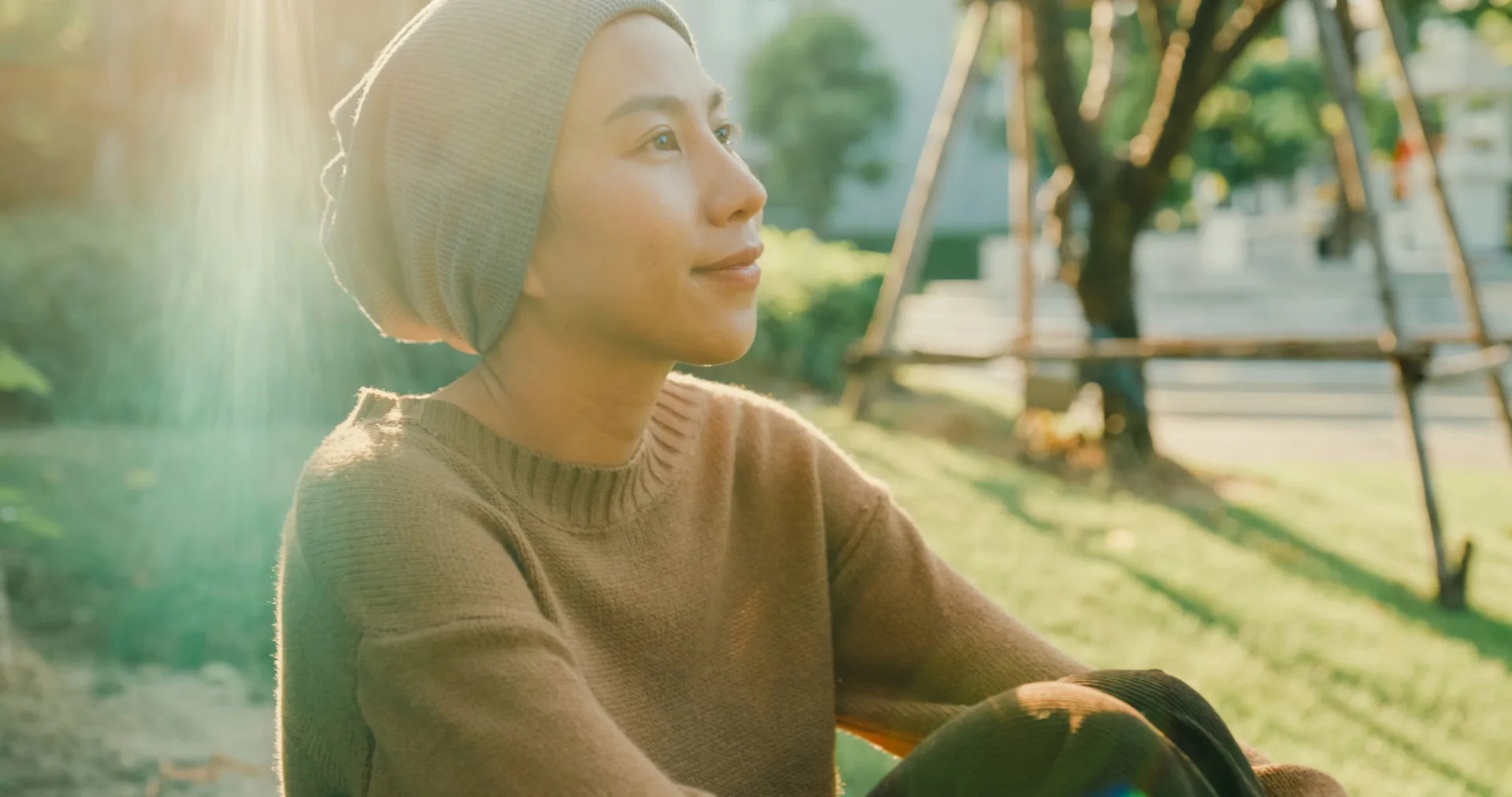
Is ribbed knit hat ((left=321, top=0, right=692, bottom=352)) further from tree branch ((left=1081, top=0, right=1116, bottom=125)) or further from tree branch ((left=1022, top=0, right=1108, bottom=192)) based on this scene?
tree branch ((left=1081, top=0, right=1116, bottom=125))

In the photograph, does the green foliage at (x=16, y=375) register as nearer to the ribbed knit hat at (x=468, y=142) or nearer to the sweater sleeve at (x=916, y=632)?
the ribbed knit hat at (x=468, y=142)

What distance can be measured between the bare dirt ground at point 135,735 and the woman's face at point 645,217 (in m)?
2.42

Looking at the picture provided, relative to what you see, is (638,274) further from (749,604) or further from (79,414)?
(79,414)

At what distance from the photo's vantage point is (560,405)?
1.73 m

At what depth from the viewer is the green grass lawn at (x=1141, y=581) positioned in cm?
415

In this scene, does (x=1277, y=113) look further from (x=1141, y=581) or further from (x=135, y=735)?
(x=135, y=735)

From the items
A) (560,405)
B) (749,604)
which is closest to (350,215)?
(560,405)

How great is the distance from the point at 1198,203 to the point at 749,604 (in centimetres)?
2985

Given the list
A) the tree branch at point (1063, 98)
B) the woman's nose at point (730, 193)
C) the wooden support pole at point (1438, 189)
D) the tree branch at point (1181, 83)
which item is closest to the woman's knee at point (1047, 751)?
the woman's nose at point (730, 193)

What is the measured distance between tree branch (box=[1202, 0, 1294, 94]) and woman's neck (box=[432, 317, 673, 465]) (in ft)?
20.8

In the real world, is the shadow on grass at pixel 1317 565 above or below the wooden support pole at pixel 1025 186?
below

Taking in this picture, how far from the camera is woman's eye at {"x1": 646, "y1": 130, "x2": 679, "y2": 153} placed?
1.67 meters

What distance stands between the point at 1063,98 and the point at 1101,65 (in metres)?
1.18

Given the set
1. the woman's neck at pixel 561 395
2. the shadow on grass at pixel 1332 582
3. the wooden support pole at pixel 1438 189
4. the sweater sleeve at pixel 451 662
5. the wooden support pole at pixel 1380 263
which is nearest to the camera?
the sweater sleeve at pixel 451 662
